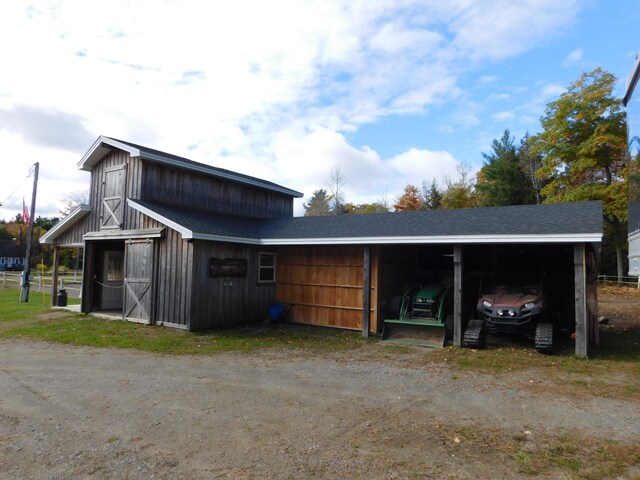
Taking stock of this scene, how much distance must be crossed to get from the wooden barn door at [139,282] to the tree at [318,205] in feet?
121

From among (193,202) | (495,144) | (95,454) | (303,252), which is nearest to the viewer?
(95,454)

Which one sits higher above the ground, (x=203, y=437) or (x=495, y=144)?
(x=495, y=144)

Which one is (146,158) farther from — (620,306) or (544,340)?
(620,306)

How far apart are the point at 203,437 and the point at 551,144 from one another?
30.0m

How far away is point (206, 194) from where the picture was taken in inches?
602

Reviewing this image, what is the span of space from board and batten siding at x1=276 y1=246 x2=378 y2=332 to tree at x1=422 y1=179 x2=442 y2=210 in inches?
1020

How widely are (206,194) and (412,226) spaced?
7682mm

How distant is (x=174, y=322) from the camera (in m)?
12.0

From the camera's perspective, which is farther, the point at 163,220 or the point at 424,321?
the point at 163,220

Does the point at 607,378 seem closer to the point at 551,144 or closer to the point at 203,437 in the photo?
the point at 203,437

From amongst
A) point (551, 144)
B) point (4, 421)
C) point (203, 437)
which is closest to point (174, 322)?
point (4, 421)

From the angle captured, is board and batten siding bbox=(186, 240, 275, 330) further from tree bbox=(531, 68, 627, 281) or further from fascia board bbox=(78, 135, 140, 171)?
tree bbox=(531, 68, 627, 281)

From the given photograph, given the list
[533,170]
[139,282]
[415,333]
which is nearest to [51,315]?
[139,282]

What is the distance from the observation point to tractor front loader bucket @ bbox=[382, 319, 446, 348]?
1029 centimetres
